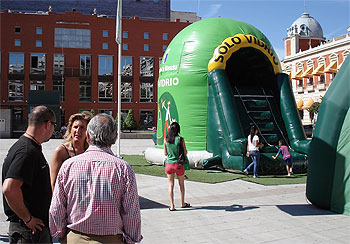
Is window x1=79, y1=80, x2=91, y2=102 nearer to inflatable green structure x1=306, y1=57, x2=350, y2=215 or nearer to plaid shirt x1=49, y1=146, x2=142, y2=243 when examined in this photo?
inflatable green structure x1=306, y1=57, x2=350, y2=215

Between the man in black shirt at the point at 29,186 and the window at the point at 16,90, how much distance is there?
136ft

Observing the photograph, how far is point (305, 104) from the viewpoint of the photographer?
50.6 meters

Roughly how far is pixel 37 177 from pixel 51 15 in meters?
43.3

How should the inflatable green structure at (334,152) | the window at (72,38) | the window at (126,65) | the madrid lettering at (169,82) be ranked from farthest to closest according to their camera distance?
the window at (126,65)
the window at (72,38)
the madrid lettering at (169,82)
the inflatable green structure at (334,152)

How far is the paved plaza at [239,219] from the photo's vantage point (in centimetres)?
498

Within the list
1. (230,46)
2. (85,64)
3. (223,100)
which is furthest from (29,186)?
(85,64)

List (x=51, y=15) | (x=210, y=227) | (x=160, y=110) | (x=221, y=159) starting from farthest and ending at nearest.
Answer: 1. (x=51, y=15)
2. (x=160, y=110)
3. (x=221, y=159)
4. (x=210, y=227)

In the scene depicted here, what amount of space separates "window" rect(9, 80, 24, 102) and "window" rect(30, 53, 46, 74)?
1985 millimetres

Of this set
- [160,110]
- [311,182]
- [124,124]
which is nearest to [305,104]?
[124,124]

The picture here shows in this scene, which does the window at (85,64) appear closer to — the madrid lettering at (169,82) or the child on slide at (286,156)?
the madrid lettering at (169,82)

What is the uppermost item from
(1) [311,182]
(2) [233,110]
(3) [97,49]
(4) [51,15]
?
(4) [51,15]

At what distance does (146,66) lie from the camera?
4434 cm

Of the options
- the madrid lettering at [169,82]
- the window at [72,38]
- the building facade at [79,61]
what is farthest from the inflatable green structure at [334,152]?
the window at [72,38]

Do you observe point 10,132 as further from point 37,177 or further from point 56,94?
point 37,177
